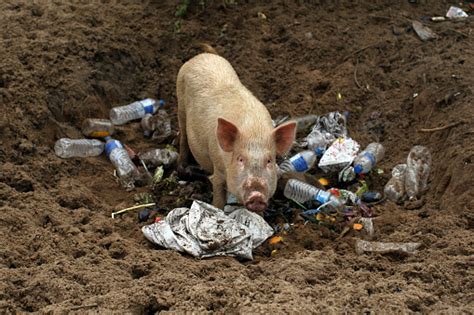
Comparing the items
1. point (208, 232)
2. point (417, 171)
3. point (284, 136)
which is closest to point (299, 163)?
point (284, 136)

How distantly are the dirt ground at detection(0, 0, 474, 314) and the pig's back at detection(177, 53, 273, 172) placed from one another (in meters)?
0.88

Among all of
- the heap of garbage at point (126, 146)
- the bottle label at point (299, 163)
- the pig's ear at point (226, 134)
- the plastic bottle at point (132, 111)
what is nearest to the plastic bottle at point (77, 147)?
the heap of garbage at point (126, 146)

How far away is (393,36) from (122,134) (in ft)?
13.1

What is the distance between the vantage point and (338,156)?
757cm

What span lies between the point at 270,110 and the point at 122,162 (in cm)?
215

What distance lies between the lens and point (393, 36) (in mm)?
9328

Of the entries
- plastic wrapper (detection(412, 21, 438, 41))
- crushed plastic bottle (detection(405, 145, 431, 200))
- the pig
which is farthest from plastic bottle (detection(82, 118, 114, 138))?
plastic wrapper (detection(412, 21, 438, 41))

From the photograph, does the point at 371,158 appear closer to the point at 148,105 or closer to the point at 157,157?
the point at 157,157

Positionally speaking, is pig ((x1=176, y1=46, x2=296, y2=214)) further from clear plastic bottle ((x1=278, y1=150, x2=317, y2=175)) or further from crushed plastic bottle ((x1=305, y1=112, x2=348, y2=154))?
crushed plastic bottle ((x1=305, y1=112, x2=348, y2=154))

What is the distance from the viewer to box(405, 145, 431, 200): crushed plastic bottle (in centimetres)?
687

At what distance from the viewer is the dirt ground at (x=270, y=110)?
4.90 m

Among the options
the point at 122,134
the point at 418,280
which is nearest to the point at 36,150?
the point at 122,134

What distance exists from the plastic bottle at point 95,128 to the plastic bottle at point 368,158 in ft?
10.2

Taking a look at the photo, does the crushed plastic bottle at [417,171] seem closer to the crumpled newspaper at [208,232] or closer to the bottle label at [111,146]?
the crumpled newspaper at [208,232]
